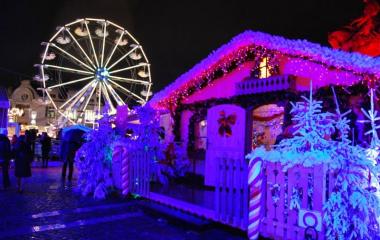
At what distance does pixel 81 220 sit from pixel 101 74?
1856 centimetres

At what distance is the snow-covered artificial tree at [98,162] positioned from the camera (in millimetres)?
10039

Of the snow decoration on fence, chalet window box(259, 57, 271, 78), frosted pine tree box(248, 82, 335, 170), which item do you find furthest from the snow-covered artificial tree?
the snow decoration on fence

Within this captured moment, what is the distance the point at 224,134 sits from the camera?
37.8 feet

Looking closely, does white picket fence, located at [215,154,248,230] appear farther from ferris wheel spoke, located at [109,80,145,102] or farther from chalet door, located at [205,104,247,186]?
ferris wheel spoke, located at [109,80,145,102]

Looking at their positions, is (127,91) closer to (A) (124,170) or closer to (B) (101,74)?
(B) (101,74)

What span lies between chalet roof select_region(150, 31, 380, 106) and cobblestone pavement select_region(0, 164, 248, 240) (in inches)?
162

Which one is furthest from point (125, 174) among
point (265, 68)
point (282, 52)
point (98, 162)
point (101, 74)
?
point (101, 74)

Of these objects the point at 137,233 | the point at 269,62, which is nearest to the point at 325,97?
the point at 269,62

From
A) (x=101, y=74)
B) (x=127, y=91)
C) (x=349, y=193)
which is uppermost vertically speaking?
(x=101, y=74)

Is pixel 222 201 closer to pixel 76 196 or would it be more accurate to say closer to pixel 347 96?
pixel 347 96

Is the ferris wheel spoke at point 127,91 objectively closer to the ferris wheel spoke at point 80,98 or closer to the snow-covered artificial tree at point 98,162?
the ferris wheel spoke at point 80,98

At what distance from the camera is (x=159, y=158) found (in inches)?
370

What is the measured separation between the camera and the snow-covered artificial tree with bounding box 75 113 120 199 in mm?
10039

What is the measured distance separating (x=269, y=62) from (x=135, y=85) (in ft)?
53.0
